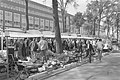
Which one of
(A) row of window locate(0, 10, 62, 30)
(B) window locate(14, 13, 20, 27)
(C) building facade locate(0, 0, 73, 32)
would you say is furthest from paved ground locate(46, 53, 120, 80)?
(B) window locate(14, 13, 20, 27)

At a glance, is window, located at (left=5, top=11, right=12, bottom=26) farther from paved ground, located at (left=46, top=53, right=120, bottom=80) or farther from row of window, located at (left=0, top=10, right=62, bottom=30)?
paved ground, located at (left=46, top=53, right=120, bottom=80)

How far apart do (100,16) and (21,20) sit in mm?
46957

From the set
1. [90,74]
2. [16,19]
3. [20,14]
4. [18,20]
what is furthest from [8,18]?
[90,74]

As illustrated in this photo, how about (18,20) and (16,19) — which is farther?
(18,20)

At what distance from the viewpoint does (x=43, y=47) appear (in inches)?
527

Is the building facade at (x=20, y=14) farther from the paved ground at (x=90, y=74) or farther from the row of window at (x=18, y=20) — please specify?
the paved ground at (x=90, y=74)

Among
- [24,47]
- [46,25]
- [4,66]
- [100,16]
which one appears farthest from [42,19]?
[4,66]

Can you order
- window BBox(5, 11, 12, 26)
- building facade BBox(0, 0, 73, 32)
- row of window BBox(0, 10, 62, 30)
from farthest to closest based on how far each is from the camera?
row of window BBox(0, 10, 62, 30), window BBox(5, 11, 12, 26), building facade BBox(0, 0, 73, 32)

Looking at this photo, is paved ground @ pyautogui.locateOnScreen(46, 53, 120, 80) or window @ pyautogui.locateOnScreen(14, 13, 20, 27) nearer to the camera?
paved ground @ pyautogui.locateOnScreen(46, 53, 120, 80)

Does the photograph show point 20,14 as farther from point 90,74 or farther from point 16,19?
point 90,74

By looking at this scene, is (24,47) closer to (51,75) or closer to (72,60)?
(72,60)

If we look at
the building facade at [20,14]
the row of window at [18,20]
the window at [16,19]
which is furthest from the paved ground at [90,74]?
the window at [16,19]

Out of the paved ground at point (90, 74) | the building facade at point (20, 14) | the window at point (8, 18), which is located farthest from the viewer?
the window at point (8, 18)

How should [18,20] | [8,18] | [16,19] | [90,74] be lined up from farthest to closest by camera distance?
[18,20]
[16,19]
[8,18]
[90,74]
